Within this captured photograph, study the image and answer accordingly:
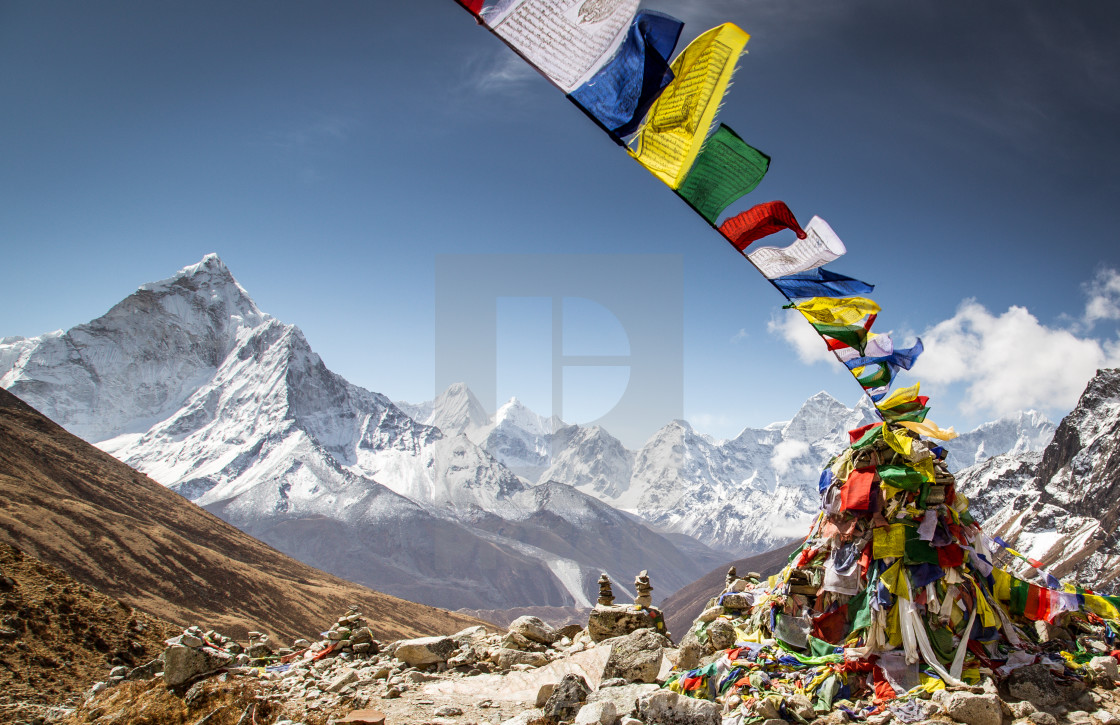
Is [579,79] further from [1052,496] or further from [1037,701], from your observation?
[1052,496]

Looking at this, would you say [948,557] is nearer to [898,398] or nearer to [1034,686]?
[1034,686]

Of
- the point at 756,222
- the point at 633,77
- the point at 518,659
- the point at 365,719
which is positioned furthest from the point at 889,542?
the point at 365,719

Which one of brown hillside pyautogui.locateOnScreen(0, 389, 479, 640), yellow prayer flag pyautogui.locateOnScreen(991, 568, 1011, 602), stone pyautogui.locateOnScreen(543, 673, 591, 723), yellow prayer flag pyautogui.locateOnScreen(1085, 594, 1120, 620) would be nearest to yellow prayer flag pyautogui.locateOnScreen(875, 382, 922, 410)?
yellow prayer flag pyautogui.locateOnScreen(991, 568, 1011, 602)

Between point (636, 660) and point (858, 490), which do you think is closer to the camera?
point (858, 490)

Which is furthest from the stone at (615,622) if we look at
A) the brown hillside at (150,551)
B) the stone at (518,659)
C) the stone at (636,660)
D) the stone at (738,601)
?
the brown hillside at (150,551)

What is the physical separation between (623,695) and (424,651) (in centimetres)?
527

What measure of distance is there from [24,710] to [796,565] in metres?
13.5

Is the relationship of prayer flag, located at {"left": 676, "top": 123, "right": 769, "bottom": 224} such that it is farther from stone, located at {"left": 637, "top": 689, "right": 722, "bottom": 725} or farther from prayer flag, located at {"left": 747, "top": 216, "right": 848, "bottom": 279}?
stone, located at {"left": 637, "top": 689, "right": 722, "bottom": 725}

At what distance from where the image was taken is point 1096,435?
179875 mm

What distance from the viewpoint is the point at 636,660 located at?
886 cm

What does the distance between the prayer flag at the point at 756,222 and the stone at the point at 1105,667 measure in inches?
267

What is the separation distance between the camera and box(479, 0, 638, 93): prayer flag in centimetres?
477

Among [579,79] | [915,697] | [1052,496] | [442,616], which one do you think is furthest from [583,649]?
[1052,496]

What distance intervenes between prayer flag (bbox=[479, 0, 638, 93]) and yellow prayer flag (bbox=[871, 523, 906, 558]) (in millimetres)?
7247
